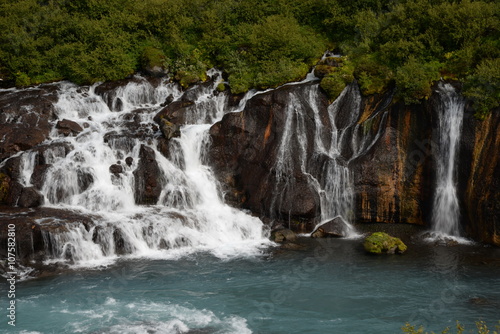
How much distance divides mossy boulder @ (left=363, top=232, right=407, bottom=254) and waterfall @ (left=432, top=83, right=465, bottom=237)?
3239mm

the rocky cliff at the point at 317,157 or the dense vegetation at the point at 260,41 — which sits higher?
the dense vegetation at the point at 260,41

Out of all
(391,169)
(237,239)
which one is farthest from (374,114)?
(237,239)

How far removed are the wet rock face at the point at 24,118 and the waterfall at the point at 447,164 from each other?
23023 millimetres

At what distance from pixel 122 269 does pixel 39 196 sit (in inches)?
301

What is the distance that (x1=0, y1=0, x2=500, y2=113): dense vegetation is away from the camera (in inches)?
1054

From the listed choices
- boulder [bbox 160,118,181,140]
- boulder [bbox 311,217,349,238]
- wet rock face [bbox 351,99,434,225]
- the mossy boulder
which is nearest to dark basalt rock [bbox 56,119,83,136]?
boulder [bbox 160,118,181,140]

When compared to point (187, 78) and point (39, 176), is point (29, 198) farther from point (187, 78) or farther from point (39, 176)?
point (187, 78)

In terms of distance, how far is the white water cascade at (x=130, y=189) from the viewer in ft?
73.6

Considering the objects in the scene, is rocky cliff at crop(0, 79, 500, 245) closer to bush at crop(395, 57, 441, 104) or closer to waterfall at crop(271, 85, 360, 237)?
waterfall at crop(271, 85, 360, 237)

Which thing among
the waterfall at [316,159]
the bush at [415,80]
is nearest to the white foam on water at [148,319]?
the waterfall at [316,159]

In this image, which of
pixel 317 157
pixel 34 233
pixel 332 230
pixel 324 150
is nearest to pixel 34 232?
pixel 34 233

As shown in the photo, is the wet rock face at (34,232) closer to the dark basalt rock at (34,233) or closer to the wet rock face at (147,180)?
the dark basalt rock at (34,233)

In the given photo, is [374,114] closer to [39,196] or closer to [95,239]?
[95,239]

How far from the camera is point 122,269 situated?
20.5 meters
